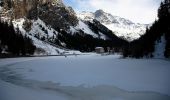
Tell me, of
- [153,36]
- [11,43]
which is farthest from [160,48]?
[11,43]

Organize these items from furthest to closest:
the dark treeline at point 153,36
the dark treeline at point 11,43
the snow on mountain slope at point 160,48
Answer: the dark treeline at point 11,43 → the dark treeline at point 153,36 → the snow on mountain slope at point 160,48

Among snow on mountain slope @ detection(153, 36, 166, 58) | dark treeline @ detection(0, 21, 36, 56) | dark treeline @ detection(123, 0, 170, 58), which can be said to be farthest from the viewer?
dark treeline @ detection(0, 21, 36, 56)

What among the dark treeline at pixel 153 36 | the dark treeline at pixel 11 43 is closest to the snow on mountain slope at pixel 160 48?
the dark treeline at pixel 153 36

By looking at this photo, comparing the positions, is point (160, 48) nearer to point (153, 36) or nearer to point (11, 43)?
point (153, 36)

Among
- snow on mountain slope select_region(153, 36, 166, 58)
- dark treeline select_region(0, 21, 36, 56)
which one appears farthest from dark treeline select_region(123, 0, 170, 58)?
dark treeline select_region(0, 21, 36, 56)

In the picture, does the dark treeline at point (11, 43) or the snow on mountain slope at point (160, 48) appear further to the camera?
the dark treeline at point (11, 43)

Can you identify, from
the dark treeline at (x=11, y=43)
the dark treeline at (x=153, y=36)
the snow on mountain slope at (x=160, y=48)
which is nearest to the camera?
the snow on mountain slope at (x=160, y=48)

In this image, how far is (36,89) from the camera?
116ft

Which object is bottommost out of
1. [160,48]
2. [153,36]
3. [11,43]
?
[160,48]

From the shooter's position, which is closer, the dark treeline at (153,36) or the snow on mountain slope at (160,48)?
the snow on mountain slope at (160,48)

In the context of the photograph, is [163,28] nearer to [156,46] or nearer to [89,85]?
[156,46]

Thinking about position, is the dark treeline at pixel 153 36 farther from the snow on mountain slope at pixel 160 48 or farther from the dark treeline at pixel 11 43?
the dark treeline at pixel 11 43

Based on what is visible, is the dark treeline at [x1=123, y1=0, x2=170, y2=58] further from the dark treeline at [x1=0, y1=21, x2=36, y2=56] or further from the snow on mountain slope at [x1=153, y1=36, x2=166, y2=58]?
the dark treeline at [x1=0, y1=21, x2=36, y2=56]

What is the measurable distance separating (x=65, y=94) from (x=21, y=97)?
4391mm
